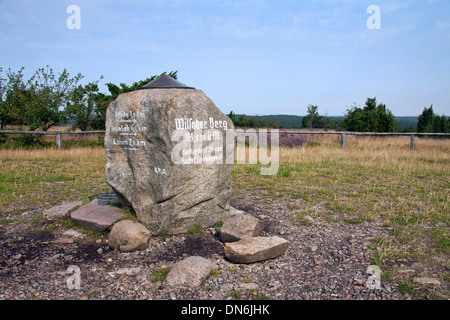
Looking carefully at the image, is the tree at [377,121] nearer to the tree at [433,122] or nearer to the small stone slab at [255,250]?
the tree at [433,122]

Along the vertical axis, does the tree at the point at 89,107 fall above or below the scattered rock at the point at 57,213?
above

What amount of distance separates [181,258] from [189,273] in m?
0.70

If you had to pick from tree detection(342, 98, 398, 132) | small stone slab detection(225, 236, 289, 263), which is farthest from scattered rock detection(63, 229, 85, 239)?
tree detection(342, 98, 398, 132)

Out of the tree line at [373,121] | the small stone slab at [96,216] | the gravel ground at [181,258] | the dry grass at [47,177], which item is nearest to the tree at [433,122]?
the tree line at [373,121]

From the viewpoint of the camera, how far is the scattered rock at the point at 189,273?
3.67 m

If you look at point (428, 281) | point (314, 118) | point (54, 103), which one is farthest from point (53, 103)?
point (314, 118)

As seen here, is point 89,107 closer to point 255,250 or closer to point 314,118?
point 255,250

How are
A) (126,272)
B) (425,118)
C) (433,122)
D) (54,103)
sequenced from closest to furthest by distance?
(126,272) → (54,103) → (433,122) → (425,118)

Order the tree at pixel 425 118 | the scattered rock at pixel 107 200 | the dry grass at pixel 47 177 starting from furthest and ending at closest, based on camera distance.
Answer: the tree at pixel 425 118 → the dry grass at pixel 47 177 → the scattered rock at pixel 107 200

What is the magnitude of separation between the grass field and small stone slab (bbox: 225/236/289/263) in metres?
1.14

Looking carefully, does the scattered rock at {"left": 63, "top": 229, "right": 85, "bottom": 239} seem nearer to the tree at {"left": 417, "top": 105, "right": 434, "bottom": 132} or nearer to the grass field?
the grass field

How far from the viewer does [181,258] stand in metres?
4.41

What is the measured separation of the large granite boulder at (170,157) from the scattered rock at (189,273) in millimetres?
1204

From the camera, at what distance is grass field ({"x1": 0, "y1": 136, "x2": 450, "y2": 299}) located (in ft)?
15.0
